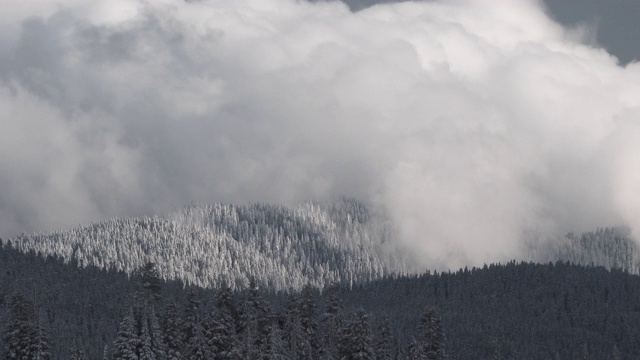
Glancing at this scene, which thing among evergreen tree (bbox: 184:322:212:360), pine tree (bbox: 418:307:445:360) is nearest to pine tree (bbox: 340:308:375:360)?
pine tree (bbox: 418:307:445:360)

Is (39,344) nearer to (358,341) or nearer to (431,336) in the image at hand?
(358,341)

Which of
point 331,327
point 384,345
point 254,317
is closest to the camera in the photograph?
point 384,345

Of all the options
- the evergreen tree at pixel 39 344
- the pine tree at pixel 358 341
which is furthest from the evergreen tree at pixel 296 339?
the evergreen tree at pixel 39 344

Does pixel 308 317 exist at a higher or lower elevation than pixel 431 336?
higher

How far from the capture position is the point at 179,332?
433 feet

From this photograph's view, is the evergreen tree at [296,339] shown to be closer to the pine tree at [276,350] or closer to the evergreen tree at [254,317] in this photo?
the evergreen tree at [254,317]

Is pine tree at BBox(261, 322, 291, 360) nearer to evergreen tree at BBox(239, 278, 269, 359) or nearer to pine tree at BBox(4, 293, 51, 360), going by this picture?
evergreen tree at BBox(239, 278, 269, 359)

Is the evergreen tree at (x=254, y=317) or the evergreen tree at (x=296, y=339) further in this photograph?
the evergreen tree at (x=254, y=317)

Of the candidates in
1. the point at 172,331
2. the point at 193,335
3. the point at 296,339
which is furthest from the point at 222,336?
the point at 296,339

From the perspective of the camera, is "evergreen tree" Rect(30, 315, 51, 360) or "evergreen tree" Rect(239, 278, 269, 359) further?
"evergreen tree" Rect(239, 278, 269, 359)

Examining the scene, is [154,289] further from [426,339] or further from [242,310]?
[426,339]

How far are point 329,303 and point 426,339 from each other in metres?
13.4

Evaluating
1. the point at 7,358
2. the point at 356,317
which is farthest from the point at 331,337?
the point at 7,358

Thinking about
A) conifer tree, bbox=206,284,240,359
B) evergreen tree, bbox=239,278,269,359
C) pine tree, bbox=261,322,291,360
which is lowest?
pine tree, bbox=261,322,291,360
